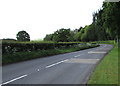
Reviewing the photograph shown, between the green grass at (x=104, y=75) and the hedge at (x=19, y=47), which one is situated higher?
the hedge at (x=19, y=47)

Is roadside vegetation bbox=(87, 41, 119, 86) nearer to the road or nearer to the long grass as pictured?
the long grass

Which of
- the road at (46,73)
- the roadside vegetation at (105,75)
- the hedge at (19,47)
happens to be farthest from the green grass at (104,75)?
the hedge at (19,47)

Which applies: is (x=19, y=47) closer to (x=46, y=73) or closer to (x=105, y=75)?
(x=46, y=73)

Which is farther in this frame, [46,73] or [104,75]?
[46,73]

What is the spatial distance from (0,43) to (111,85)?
522 inches

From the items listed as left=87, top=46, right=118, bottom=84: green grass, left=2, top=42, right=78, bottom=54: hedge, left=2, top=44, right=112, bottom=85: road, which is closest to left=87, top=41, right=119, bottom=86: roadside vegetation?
left=87, top=46, right=118, bottom=84: green grass

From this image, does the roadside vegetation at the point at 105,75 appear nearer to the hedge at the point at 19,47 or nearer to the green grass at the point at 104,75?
the green grass at the point at 104,75

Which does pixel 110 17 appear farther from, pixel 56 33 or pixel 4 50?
pixel 56 33

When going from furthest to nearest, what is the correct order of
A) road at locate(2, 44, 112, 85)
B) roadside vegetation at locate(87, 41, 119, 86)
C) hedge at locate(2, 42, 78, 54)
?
hedge at locate(2, 42, 78, 54) → road at locate(2, 44, 112, 85) → roadside vegetation at locate(87, 41, 119, 86)

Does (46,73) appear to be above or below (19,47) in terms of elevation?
below

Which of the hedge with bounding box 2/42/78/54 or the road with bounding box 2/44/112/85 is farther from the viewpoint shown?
the hedge with bounding box 2/42/78/54

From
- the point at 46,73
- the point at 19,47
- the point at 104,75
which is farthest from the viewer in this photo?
the point at 19,47

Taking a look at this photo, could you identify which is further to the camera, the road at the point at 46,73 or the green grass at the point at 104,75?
the road at the point at 46,73

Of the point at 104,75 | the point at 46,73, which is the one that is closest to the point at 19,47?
the point at 46,73
